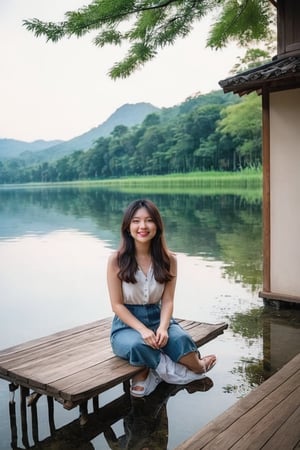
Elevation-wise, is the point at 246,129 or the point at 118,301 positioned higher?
the point at 246,129

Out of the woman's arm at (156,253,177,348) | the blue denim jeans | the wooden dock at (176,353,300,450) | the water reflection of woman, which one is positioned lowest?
the water reflection of woman

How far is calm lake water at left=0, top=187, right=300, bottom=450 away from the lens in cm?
339

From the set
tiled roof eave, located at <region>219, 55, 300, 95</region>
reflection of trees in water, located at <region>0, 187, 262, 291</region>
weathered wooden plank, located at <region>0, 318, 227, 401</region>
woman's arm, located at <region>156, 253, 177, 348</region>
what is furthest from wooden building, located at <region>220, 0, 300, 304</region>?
woman's arm, located at <region>156, 253, 177, 348</region>

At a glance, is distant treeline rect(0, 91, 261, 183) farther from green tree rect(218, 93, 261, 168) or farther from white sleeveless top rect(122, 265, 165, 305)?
white sleeveless top rect(122, 265, 165, 305)

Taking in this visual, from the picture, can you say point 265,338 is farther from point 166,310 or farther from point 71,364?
point 71,364

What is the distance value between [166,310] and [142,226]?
0.62 m

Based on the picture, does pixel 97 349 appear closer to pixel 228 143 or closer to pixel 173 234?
pixel 173 234

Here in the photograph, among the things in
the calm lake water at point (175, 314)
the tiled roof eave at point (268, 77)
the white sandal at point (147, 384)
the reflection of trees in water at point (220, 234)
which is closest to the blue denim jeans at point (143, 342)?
the white sandal at point (147, 384)

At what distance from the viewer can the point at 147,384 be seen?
12.5 feet

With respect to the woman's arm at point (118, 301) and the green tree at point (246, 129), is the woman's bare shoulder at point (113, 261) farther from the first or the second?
the green tree at point (246, 129)

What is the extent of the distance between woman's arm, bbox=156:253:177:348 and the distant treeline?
4011 centimetres

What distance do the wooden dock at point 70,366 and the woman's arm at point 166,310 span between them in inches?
10.2

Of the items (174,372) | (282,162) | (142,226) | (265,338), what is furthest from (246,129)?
(174,372)

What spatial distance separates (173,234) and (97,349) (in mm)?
10251
